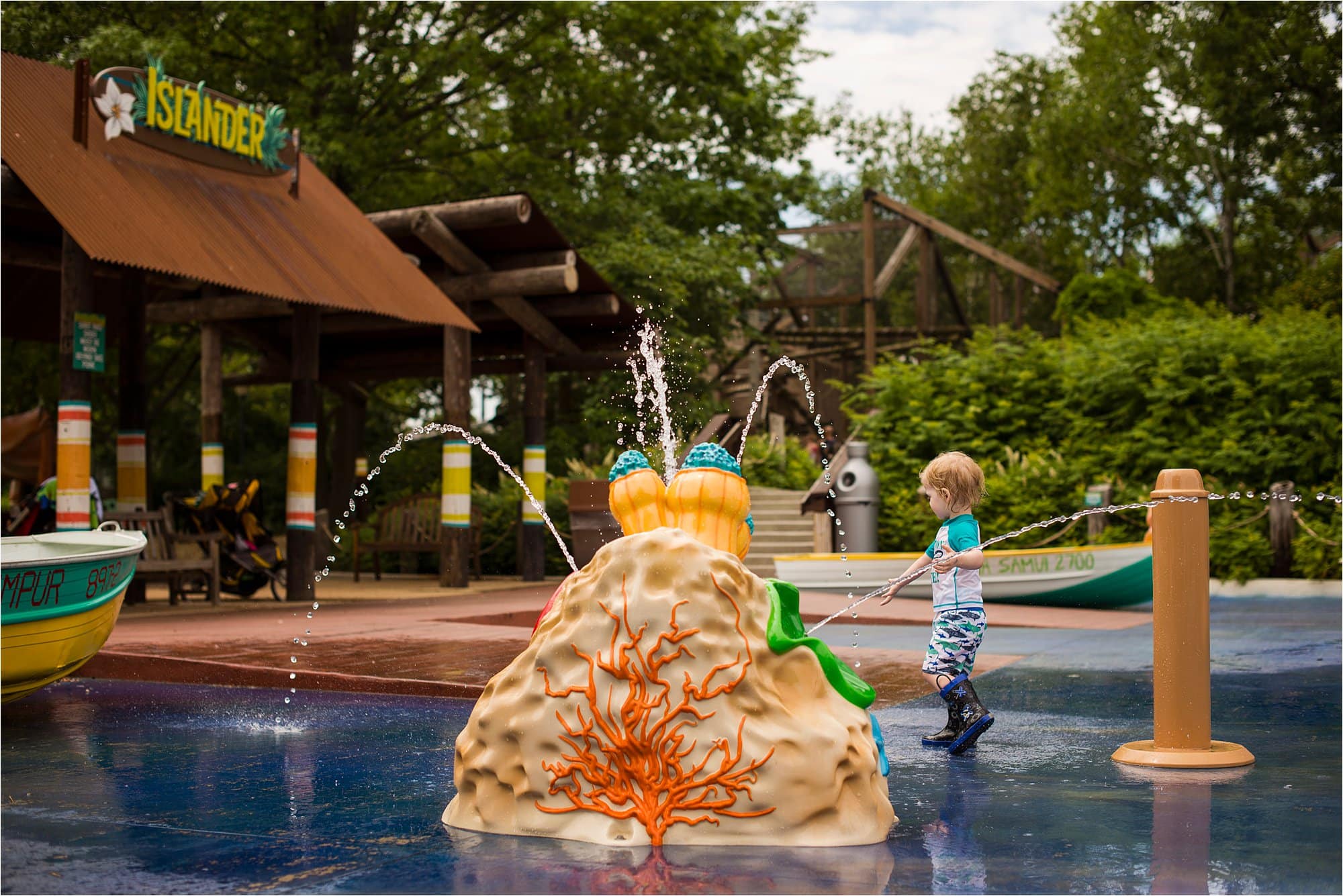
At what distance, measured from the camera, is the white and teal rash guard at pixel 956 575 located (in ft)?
19.2

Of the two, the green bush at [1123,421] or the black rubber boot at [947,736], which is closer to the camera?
the black rubber boot at [947,736]

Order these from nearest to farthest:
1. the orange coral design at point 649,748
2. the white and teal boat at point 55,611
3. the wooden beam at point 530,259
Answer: the orange coral design at point 649,748
the white and teal boat at point 55,611
the wooden beam at point 530,259

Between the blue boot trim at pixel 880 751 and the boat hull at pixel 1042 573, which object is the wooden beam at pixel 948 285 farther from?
the blue boot trim at pixel 880 751

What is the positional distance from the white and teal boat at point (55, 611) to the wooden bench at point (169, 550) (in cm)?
532

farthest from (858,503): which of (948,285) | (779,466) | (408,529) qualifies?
(948,285)

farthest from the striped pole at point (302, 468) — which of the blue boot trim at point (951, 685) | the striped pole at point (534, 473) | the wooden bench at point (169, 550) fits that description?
the blue boot trim at point (951, 685)

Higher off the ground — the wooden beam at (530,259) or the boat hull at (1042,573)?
the wooden beam at (530,259)

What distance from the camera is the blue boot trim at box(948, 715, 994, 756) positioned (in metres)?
5.79

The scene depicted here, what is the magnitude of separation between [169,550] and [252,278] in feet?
10.2

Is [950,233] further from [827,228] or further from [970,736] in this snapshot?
[970,736]

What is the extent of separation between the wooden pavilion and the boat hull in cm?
469

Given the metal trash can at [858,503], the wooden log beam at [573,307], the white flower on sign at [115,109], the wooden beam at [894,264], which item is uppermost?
the wooden beam at [894,264]

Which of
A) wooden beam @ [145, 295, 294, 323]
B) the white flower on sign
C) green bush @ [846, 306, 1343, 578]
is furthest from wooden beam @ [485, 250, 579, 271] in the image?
green bush @ [846, 306, 1343, 578]

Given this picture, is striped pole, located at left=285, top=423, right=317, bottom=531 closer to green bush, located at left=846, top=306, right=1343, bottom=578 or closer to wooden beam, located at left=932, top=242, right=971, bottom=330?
green bush, located at left=846, top=306, right=1343, bottom=578
